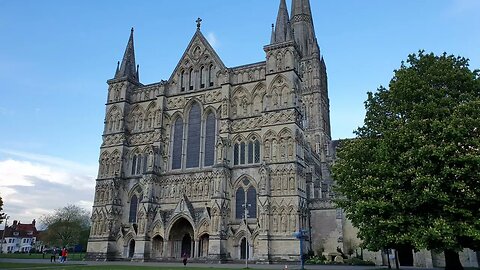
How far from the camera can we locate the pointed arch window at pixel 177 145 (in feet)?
149

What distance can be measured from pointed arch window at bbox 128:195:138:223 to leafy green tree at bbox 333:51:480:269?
28.5 metres

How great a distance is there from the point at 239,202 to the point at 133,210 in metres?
13.9

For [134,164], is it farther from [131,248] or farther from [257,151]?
[257,151]

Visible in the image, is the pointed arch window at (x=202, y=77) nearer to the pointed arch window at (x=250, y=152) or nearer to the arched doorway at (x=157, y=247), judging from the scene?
the pointed arch window at (x=250, y=152)

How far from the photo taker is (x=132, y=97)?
167 feet

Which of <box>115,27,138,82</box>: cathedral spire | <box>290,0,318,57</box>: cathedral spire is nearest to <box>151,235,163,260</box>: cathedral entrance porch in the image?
<box>115,27,138,82</box>: cathedral spire

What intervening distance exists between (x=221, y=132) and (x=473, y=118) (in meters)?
26.7

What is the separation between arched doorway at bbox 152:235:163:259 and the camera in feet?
139

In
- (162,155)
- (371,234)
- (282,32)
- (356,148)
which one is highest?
(282,32)

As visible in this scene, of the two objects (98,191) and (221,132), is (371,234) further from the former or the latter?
(98,191)

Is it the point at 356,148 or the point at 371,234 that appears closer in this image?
the point at 371,234

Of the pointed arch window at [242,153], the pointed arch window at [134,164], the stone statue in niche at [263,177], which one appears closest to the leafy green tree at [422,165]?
the stone statue in niche at [263,177]

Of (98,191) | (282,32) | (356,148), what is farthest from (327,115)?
(356,148)

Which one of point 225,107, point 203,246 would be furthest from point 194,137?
point 203,246
